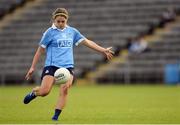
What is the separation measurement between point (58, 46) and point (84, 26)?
2787 centimetres

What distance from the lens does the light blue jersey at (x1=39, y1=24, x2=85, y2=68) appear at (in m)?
13.8

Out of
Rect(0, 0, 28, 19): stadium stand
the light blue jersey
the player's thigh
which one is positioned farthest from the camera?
Rect(0, 0, 28, 19): stadium stand

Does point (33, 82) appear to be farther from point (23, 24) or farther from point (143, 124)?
point (143, 124)

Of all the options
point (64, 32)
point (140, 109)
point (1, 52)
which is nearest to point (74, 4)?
point (1, 52)

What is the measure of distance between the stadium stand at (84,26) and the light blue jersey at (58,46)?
2379cm

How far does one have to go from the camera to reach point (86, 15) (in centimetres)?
4259

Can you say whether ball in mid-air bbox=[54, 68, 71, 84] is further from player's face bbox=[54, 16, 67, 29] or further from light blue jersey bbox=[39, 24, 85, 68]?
player's face bbox=[54, 16, 67, 29]

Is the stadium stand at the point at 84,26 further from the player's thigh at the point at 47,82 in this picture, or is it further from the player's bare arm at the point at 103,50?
the player's thigh at the point at 47,82

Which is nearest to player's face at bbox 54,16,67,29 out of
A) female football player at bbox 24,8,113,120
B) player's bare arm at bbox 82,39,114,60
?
female football player at bbox 24,8,113,120

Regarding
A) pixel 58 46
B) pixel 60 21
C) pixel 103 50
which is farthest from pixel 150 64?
pixel 60 21

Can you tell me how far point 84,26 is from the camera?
137 ft

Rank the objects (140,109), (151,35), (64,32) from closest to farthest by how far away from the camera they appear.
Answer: (64,32), (140,109), (151,35)

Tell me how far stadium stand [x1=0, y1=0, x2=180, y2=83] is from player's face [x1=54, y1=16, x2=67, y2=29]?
2389cm

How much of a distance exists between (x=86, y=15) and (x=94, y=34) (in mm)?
2236
